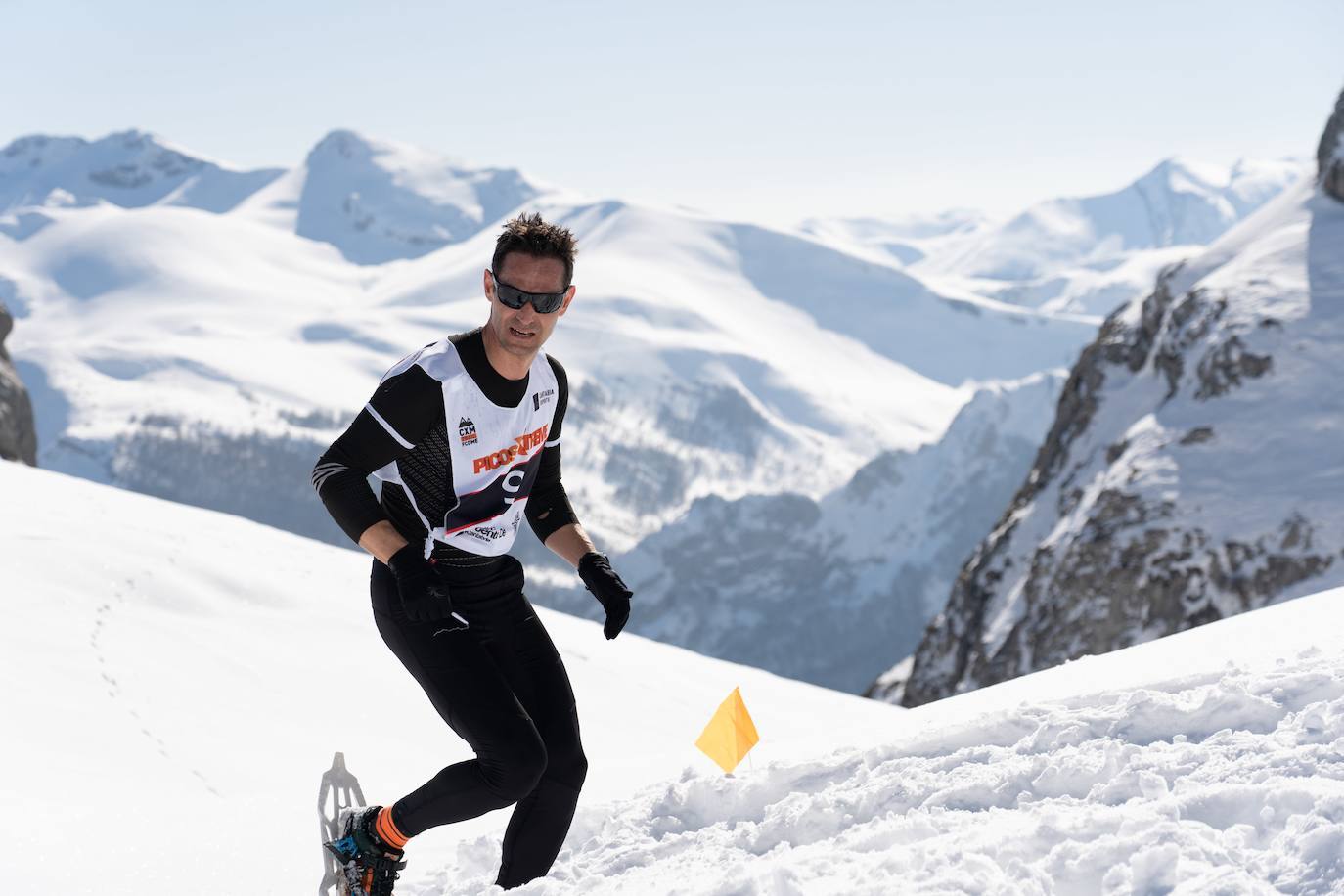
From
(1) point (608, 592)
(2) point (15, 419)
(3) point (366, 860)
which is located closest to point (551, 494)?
(1) point (608, 592)

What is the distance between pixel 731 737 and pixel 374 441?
2933mm

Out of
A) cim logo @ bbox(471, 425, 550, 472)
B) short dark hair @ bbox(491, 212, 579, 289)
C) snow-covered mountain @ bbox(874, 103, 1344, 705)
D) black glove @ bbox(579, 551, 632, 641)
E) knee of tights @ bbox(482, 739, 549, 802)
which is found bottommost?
snow-covered mountain @ bbox(874, 103, 1344, 705)

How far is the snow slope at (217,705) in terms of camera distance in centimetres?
650

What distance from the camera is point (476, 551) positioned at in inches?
195

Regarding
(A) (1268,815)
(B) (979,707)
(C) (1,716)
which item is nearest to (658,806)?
(B) (979,707)

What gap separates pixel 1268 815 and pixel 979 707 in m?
3.05

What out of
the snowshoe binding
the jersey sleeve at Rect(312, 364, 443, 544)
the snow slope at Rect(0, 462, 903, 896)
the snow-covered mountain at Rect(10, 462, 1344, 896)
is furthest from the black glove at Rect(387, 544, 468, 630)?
the snow slope at Rect(0, 462, 903, 896)

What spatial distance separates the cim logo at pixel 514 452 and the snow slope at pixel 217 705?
2.25 metres

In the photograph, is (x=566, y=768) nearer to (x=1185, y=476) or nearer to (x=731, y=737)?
(x=731, y=737)

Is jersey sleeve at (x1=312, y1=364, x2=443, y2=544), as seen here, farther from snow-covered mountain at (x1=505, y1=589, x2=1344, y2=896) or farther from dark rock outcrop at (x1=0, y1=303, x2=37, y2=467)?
dark rock outcrop at (x1=0, y1=303, x2=37, y2=467)

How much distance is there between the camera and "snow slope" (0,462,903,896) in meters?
6.50

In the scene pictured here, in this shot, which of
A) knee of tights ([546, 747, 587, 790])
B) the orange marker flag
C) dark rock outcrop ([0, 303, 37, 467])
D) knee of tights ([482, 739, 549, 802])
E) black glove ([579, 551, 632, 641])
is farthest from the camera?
dark rock outcrop ([0, 303, 37, 467])

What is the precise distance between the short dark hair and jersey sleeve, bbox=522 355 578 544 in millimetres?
631

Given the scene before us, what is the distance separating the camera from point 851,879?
4.43 meters
